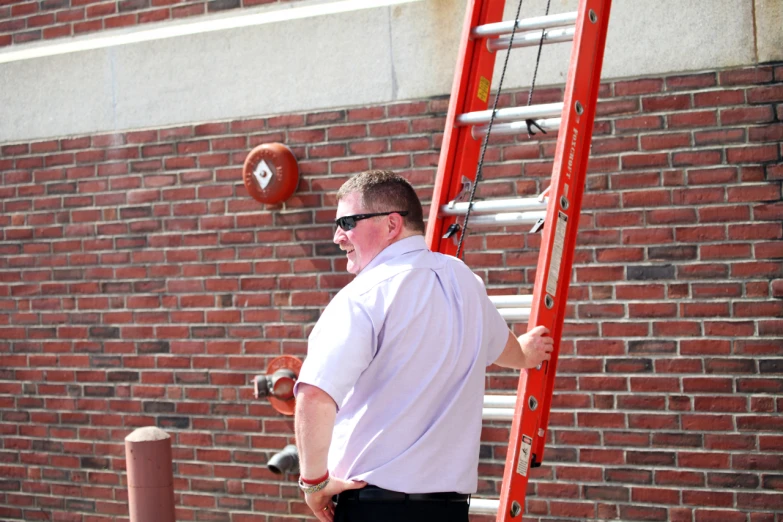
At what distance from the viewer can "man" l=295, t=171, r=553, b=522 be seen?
2797 mm

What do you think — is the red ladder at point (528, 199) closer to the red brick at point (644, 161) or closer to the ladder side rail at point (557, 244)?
the ladder side rail at point (557, 244)

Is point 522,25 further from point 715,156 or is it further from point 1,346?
point 1,346

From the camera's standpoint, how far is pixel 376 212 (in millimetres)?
3047

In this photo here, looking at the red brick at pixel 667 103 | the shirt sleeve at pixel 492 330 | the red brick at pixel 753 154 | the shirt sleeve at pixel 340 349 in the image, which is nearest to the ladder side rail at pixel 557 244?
the shirt sleeve at pixel 492 330

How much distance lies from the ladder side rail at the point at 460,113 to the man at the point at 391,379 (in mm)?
713

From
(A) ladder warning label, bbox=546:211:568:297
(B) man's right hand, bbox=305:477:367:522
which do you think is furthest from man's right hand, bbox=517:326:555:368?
(B) man's right hand, bbox=305:477:367:522

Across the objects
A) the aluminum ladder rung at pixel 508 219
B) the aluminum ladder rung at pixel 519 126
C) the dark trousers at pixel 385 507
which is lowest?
the dark trousers at pixel 385 507

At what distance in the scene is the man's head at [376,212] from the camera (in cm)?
305

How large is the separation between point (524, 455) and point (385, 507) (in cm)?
63

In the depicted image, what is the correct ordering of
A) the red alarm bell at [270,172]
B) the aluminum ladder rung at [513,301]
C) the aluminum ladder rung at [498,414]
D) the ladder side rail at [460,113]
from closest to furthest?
1. the aluminum ladder rung at [498,414]
2. the aluminum ladder rung at [513,301]
3. the ladder side rail at [460,113]
4. the red alarm bell at [270,172]

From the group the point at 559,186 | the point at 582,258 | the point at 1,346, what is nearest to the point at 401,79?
the point at 582,258

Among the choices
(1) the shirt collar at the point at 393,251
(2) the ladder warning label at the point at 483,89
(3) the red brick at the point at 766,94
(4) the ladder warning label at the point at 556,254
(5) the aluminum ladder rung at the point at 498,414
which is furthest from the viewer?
(3) the red brick at the point at 766,94

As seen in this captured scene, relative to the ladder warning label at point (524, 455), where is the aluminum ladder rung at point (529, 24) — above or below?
above

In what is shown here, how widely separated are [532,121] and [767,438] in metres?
2.02
